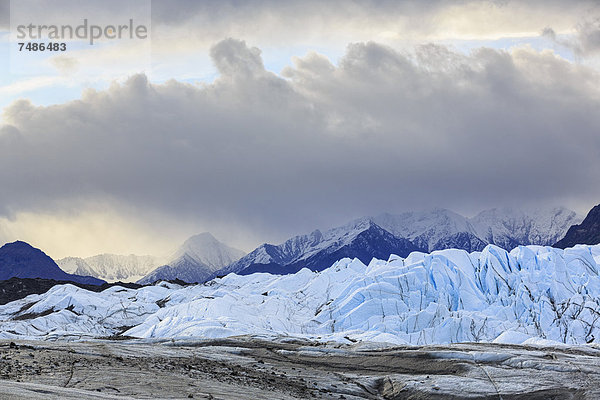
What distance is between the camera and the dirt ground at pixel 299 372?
96.7 feet

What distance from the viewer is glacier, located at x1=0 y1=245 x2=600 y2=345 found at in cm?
11762

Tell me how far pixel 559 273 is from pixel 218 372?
124m

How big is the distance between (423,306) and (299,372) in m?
97.4

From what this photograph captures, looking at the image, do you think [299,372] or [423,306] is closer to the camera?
[299,372]

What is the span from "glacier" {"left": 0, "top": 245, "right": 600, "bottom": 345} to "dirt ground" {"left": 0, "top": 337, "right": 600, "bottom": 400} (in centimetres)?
4938

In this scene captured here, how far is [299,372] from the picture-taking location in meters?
39.9

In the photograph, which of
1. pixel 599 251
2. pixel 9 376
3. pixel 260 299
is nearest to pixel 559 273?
pixel 599 251

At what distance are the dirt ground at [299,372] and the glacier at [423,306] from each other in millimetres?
49376

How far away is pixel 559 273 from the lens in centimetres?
14238

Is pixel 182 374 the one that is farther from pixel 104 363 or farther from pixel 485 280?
pixel 485 280

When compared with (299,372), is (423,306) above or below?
above

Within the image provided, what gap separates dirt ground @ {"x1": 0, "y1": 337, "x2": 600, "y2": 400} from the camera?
29.5m

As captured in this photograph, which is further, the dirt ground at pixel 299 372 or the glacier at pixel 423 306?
the glacier at pixel 423 306

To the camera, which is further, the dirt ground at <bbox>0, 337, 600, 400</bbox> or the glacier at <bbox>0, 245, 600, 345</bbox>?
the glacier at <bbox>0, 245, 600, 345</bbox>
